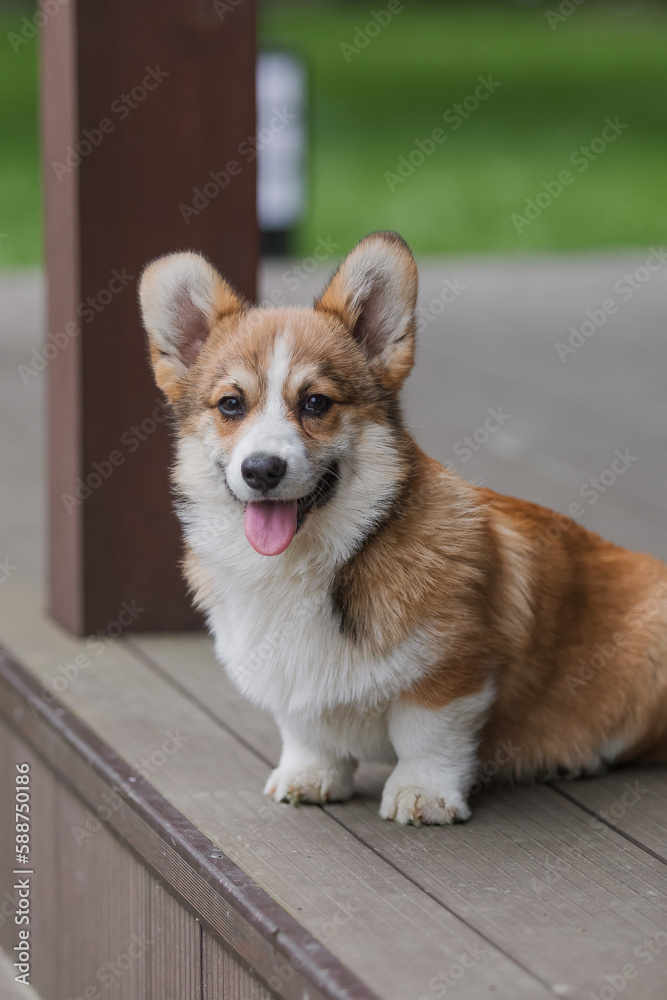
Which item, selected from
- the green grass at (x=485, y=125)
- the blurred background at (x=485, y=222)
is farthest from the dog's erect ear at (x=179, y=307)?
the green grass at (x=485, y=125)

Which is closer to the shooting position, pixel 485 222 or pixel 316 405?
pixel 316 405

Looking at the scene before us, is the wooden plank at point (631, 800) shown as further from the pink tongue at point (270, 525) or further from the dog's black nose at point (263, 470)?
the dog's black nose at point (263, 470)

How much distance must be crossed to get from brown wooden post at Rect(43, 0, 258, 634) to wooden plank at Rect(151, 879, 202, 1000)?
1.05m

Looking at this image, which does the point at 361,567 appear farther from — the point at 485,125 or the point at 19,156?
the point at 485,125

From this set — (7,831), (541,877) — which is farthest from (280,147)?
(541,877)

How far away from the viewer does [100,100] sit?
3.23 metres

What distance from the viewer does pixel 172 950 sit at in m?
2.52

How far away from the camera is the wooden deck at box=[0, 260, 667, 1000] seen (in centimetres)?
203

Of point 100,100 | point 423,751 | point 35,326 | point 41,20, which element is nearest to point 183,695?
point 423,751

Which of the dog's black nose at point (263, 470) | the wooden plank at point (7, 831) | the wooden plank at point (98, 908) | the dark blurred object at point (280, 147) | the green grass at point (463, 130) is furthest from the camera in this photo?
the green grass at point (463, 130)

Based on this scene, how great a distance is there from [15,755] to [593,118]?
1489cm

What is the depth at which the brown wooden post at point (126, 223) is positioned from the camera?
3.24 meters

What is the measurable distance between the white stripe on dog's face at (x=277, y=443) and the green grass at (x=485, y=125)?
7.75 meters

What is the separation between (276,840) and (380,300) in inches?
37.9
